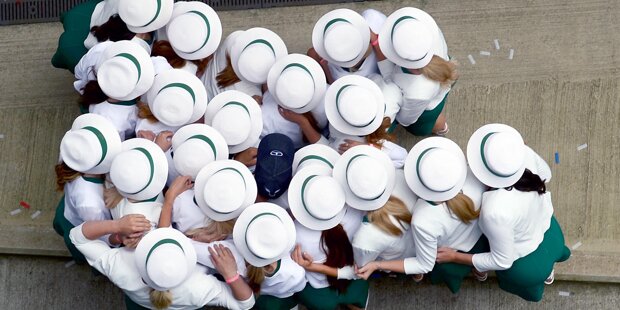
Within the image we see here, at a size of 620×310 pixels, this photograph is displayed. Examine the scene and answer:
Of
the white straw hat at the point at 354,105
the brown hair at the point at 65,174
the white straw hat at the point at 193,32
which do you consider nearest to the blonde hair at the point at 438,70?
the white straw hat at the point at 354,105

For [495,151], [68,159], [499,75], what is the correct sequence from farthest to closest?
1. [499,75]
2. [68,159]
3. [495,151]

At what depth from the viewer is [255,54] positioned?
4637 mm

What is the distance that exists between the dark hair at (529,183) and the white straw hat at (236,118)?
51.5 inches

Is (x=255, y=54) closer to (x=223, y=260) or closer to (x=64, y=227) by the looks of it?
(x=223, y=260)

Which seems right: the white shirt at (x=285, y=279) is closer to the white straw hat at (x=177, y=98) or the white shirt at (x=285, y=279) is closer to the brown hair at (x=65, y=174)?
the white straw hat at (x=177, y=98)

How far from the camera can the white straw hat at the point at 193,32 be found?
4.66 metres

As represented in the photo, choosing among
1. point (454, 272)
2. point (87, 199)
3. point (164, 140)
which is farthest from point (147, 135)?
point (454, 272)

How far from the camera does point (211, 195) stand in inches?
169

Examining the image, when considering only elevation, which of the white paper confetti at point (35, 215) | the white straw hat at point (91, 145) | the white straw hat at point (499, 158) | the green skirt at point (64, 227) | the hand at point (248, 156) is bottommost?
the white paper confetti at point (35, 215)

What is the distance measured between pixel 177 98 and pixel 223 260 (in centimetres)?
83

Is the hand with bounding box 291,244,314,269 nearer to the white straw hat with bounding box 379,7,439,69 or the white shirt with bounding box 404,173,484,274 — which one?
the white shirt with bounding box 404,173,484,274

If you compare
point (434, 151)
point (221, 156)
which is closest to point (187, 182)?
point (221, 156)

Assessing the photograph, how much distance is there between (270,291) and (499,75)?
1.84m

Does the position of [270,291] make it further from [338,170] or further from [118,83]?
[118,83]
